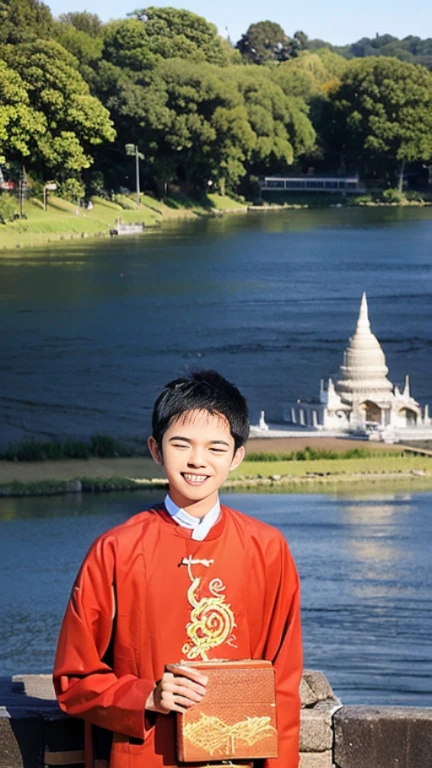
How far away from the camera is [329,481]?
24672 millimetres

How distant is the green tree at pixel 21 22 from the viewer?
101125 millimetres

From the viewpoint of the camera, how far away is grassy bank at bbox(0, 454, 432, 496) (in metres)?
23.5

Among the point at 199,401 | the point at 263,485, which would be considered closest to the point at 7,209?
the point at 263,485

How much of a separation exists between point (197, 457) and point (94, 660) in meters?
0.65

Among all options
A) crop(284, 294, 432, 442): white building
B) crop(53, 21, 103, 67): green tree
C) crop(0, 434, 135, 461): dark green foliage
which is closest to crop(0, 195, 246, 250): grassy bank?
crop(53, 21, 103, 67): green tree

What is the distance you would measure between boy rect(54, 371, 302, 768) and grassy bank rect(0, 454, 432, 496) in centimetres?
1845

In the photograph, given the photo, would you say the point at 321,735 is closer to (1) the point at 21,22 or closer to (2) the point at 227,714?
(2) the point at 227,714

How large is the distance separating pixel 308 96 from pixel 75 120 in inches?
2185

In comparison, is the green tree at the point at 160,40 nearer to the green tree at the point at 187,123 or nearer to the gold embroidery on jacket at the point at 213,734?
the green tree at the point at 187,123

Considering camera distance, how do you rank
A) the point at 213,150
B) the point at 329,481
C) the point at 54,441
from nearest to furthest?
the point at 329,481 < the point at 54,441 < the point at 213,150

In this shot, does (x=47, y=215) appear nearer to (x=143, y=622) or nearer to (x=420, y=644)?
(x=420, y=644)

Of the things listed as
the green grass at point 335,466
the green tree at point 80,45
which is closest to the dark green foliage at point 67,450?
the green grass at point 335,466

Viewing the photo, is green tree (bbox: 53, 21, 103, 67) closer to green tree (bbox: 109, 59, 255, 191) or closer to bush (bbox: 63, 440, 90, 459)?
green tree (bbox: 109, 59, 255, 191)

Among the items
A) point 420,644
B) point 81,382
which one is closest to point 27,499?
point 420,644
